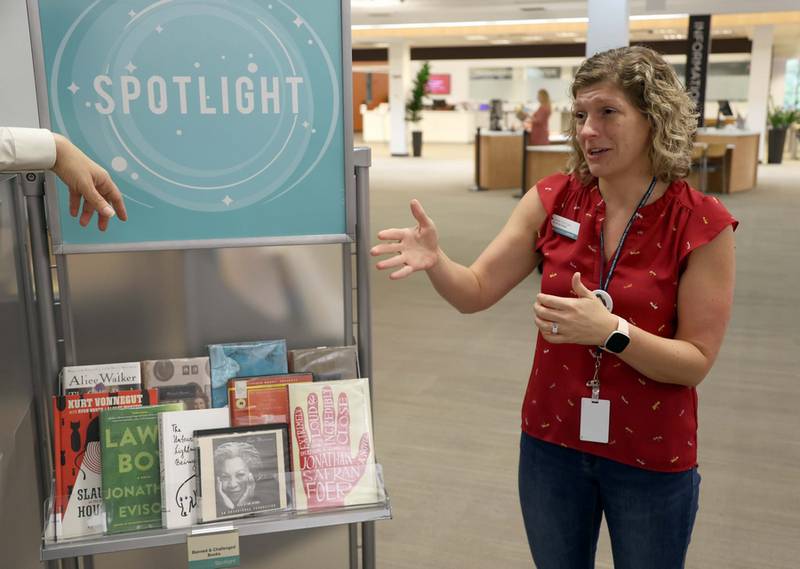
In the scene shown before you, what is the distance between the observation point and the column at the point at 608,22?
653 centimetres

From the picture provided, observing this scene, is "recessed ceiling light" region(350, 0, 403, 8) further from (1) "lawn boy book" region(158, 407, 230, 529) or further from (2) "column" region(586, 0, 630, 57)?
(1) "lawn boy book" region(158, 407, 230, 529)

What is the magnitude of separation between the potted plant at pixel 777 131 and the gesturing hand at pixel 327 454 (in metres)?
17.5

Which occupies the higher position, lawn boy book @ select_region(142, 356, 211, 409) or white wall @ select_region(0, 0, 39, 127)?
white wall @ select_region(0, 0, 39, 127)

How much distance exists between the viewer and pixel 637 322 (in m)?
1.61

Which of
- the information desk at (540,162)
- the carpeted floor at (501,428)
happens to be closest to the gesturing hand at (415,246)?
the carpeted floor at (501,428)

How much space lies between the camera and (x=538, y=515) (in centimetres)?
179

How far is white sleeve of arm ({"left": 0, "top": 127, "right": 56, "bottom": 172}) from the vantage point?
4.22 feet

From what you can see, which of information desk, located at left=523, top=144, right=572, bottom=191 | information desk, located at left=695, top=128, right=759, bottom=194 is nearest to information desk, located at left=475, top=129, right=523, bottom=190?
information desk, located at left=523, top=144, right=572, bottom=191

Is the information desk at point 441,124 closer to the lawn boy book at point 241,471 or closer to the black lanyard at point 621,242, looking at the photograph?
the black lanyard at point 621,242

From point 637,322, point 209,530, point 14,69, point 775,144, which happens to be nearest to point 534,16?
point 775,144

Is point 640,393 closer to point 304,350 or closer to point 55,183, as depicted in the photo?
point 304,350

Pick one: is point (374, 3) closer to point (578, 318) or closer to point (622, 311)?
point (622, 311)

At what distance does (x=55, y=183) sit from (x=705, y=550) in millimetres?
2556

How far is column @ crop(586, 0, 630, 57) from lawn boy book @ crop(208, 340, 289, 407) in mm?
5529
